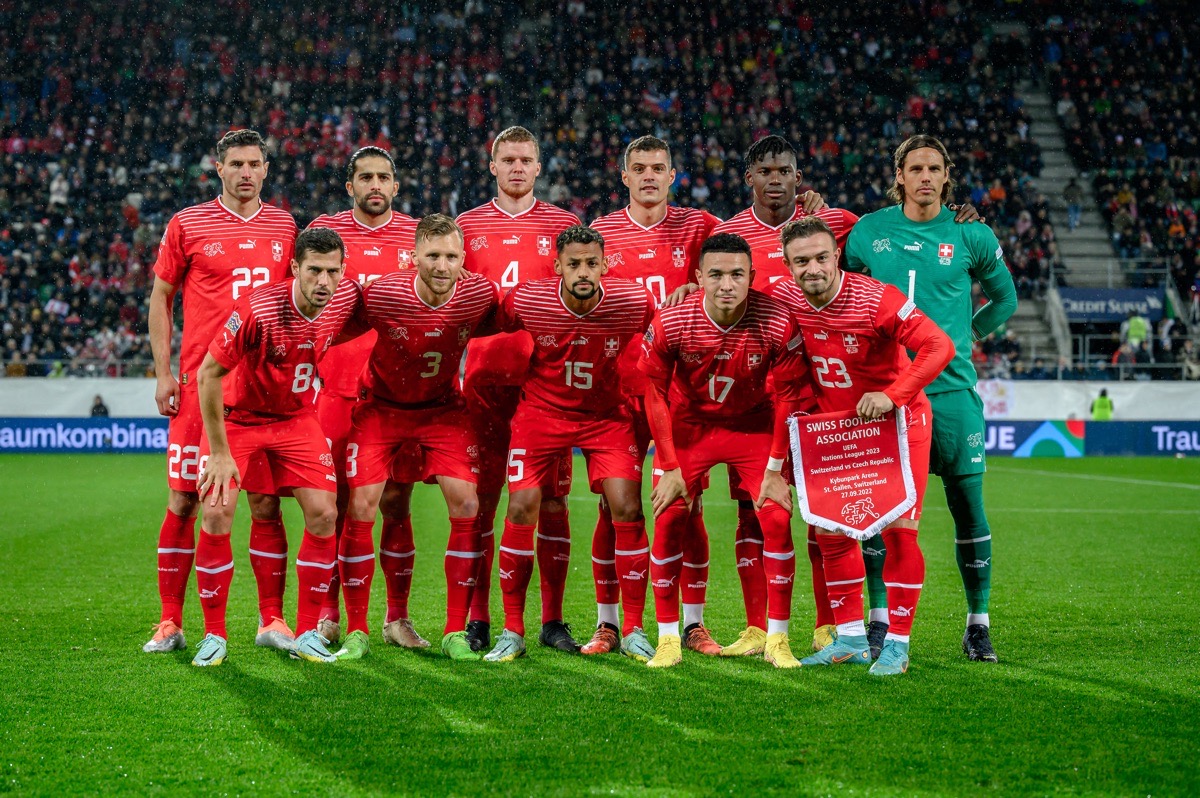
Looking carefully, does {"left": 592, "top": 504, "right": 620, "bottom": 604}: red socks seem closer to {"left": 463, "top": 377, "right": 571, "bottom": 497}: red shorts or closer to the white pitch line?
{"left": 463, "top": 377, "right": 571, "bottom": 497}: red shorts

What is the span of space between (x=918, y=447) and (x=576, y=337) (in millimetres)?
1629

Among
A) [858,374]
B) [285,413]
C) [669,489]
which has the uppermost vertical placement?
[858,374]

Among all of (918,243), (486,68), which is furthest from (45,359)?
(918,243)

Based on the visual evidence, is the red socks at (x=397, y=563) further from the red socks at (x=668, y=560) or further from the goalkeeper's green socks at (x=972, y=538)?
the goalkeeper's green socks at (x=972, y=538)

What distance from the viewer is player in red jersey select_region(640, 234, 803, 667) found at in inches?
207

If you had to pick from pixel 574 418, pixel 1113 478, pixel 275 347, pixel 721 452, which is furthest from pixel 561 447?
pixel 1113 478

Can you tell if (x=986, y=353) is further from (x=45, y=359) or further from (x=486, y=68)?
(x=45, y=359)

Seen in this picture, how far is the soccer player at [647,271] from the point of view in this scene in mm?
5723

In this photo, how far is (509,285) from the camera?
6.04 metres

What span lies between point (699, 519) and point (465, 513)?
1138mm

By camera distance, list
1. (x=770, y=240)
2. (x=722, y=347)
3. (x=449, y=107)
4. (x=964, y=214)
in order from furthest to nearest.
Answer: (x=449, y=107), (x=770, y=240), (x=964, y=214), (x=722, y=347)

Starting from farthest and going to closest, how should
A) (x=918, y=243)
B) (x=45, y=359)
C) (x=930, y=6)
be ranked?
(x=930, y=6), (x=45, y=359), (x=918, y=243)

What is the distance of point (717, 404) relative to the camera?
555cm

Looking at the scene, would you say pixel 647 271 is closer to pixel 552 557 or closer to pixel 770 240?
pixel 770 240
